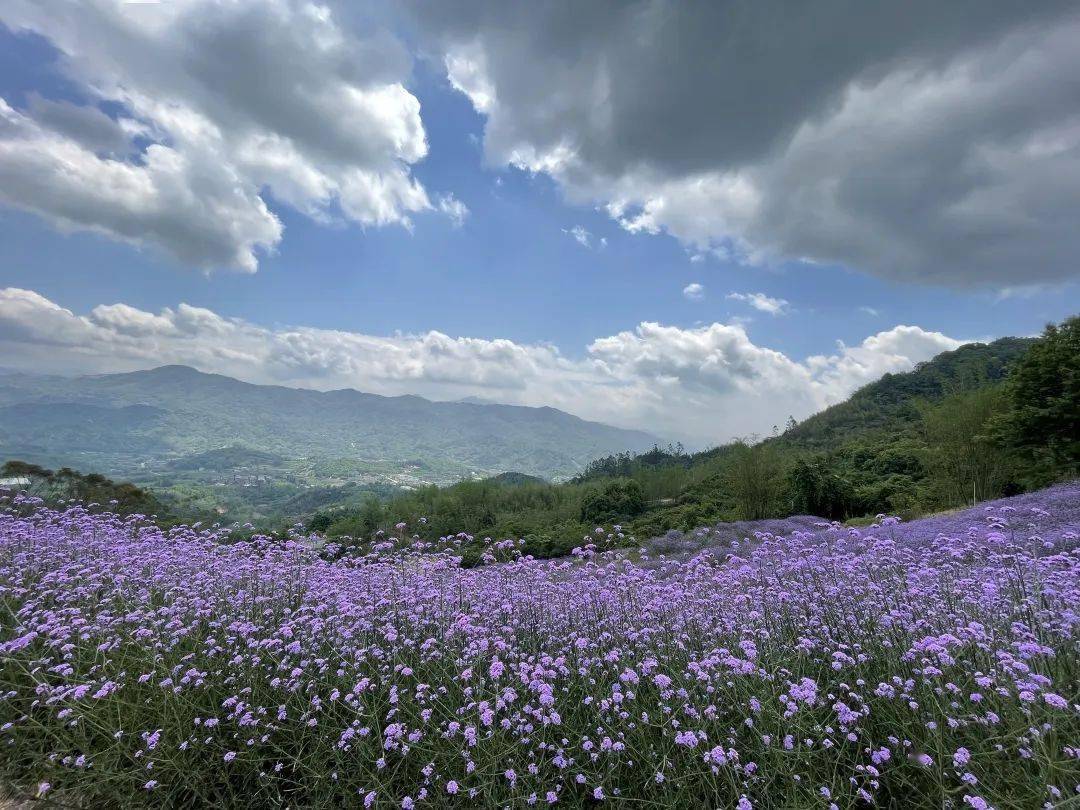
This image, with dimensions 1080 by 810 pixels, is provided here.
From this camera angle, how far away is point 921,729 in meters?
3.24

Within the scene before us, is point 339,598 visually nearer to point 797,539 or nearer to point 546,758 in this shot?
point 546,758

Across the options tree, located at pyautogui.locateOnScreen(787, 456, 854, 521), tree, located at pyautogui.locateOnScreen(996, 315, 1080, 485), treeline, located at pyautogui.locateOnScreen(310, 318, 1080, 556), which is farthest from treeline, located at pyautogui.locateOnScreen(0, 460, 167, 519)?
tree, located at pyautogui.locateOnScreen(996, 315, 1080, 485)

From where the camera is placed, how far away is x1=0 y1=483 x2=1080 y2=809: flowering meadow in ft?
9.93

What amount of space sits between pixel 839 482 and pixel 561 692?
63.9ft

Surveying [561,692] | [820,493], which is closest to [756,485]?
[820,493]

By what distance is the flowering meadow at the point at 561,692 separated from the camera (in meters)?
3.03

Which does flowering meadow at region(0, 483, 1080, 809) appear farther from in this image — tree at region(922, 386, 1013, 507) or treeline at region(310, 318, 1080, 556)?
tree at region(922, 386, 1013, 507)

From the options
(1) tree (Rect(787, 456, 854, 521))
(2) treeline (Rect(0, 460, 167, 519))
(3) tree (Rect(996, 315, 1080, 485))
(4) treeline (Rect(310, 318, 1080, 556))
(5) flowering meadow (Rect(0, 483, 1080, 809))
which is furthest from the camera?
(1) tree (Rect(787, 456, 854, 521))

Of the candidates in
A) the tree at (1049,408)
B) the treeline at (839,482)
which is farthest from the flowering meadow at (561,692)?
the tree at (1049,408)

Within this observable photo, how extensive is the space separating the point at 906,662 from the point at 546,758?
2900 mm

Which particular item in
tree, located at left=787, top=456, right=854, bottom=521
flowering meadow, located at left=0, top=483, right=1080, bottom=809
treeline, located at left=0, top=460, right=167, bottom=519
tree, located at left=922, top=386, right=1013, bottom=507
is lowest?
treeline, located at left=0, top=460, right=167, bottom=519

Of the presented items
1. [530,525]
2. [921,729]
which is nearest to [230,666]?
[921,729]

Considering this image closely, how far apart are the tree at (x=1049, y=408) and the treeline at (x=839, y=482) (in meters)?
0.03

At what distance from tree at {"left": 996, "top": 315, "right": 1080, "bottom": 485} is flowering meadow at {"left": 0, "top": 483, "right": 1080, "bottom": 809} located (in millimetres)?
13979
